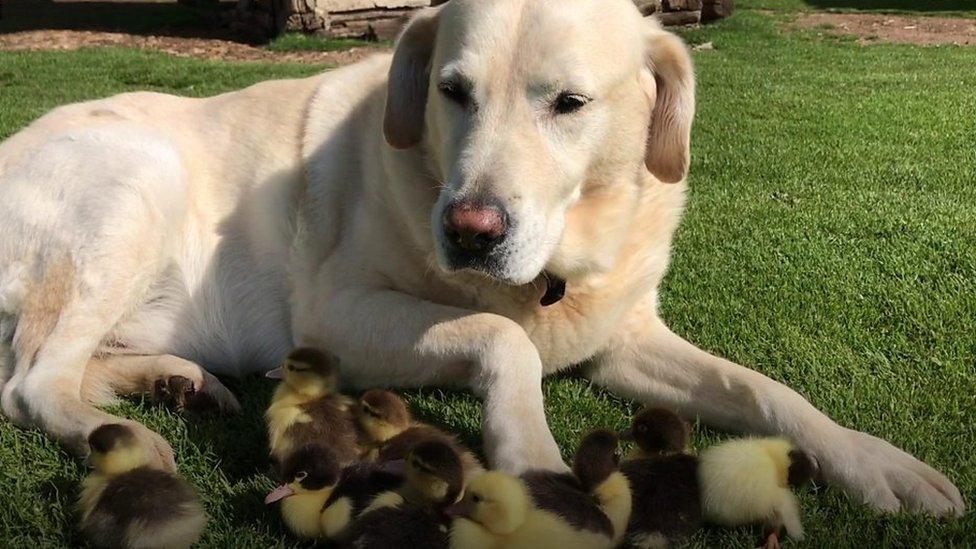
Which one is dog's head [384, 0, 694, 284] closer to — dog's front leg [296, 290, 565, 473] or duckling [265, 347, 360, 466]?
dog's front leg [296, 290, 565, 473]

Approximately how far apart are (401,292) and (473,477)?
102 cm

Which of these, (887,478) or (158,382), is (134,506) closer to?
(158,382)

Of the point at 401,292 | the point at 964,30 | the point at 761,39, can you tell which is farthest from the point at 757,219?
the point at 964,30

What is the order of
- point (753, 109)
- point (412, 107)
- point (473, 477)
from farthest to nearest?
1. point (753, 109)
2. point (412, 107)
3. point (473, 477)

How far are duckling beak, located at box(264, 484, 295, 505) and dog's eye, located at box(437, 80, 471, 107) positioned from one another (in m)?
1.16

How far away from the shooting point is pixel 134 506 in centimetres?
207

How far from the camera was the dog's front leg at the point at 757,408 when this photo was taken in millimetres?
2285

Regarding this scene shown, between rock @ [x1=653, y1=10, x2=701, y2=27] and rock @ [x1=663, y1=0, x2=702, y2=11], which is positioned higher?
rock @ [x1=663, y1=0, x2=702, y2=11]

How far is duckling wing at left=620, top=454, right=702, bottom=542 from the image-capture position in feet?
6.76

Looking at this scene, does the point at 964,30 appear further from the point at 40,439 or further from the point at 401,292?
the point at 40,439

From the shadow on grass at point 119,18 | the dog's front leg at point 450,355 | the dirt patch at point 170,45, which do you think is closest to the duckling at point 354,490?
the dog's front leg at point 450,355

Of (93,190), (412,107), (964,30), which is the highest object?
(412,107)

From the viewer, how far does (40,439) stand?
8.80ft

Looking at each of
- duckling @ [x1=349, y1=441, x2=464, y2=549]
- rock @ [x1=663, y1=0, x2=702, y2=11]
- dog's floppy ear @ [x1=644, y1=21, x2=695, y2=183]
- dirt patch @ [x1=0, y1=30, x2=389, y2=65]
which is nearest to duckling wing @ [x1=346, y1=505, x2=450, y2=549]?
duckling @ [x1=349, y1=441, x2=464, y2=549]
